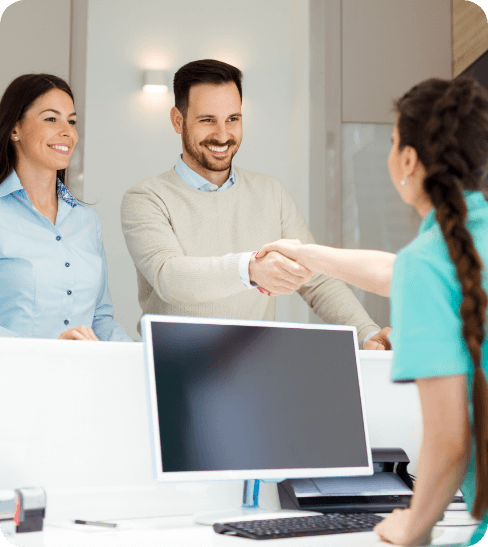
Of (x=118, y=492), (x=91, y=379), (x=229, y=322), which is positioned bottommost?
(x=118, y=492)

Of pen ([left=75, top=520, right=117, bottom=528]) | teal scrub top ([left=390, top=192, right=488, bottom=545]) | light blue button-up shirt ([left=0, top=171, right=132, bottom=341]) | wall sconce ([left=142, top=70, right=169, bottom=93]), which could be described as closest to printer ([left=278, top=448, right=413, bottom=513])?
pen ([left=75, top=520, right=117, bottom=528])

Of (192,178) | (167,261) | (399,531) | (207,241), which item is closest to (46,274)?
(167,261)

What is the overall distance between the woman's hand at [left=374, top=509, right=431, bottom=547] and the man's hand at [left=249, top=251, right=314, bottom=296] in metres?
0.95

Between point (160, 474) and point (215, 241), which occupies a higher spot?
point (215, 241)

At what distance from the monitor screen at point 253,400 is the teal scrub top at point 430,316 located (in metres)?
0.58

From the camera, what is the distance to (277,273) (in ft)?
6.18

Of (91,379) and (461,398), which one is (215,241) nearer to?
(91,379)

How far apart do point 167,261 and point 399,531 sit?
4.58 feet

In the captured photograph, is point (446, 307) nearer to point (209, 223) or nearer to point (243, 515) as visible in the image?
point (243, 515)

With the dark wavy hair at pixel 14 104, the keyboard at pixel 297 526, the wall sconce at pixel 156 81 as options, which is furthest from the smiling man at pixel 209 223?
the wall sconce at pixel 156 81

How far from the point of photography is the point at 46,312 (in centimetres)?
212

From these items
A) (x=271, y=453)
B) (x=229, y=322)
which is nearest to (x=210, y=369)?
(x=229, y=322)

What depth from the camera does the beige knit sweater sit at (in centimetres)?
212

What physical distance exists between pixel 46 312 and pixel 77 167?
1641 mm
